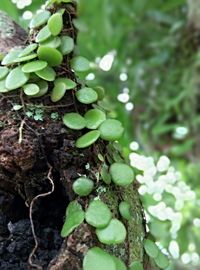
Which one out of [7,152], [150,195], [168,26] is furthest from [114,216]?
[168,26]

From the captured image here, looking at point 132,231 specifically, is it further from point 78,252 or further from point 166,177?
point 166,177

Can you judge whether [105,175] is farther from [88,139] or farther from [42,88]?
[42,88]

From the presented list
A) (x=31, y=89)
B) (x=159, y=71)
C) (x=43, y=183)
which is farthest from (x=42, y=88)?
(x=159, y=71)

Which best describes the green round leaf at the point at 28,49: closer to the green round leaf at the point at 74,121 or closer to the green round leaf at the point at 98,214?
the green round leaf at the point at 74,121

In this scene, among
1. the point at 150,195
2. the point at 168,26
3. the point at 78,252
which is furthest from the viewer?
the point at 168,26

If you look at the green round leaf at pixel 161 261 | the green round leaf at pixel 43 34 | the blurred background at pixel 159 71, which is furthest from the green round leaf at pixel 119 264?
the blurred background at pixel 159 71
